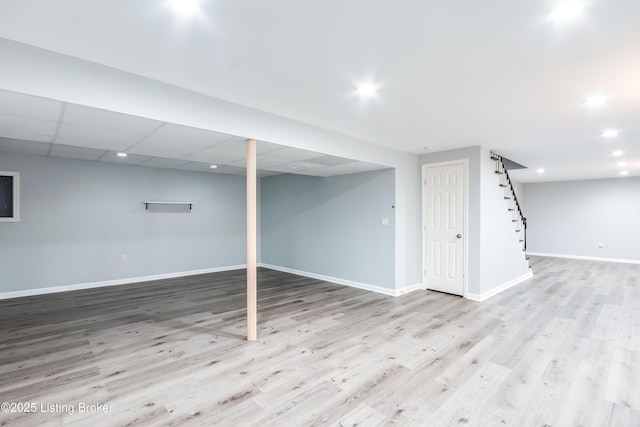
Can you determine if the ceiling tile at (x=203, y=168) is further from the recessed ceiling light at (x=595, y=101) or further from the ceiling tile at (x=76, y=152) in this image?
the recessed ceiling light at (x=595, y=101)

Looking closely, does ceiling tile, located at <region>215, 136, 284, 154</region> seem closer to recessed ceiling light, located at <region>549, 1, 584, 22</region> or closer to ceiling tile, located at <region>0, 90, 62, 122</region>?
ceiling tile, located at <region>0, 90, 62, 122</region>

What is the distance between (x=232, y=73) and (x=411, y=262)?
4.25m

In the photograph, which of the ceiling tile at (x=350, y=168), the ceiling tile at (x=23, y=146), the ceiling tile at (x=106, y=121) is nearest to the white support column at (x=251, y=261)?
the ceiling tile at (x=106, y=121)

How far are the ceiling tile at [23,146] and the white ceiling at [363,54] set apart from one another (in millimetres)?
1117

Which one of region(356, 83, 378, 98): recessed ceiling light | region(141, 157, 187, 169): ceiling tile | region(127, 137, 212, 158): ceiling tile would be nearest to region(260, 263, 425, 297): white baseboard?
region(141, 157, 187, 169): ceiling tile

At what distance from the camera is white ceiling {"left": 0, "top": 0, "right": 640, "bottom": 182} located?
Answer: 1713 millimetres

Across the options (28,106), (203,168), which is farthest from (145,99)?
(203,168)

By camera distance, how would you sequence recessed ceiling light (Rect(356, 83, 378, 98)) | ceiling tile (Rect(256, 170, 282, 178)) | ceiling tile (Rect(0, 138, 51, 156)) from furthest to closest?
1. ceiling tile (Rect(256, 170, 282, 178))
2. ceiling tile (Rect(0, 138, 51, 156))
3. recessed ceiling light (Rect(356, 83, 378, 98))

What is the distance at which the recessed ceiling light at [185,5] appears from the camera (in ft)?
5.32

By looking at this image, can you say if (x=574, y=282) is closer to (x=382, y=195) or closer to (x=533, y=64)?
(x=382, y=195)

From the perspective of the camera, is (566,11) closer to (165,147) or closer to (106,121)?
(106,121)

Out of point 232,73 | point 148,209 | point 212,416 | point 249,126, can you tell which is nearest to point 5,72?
point 232,73

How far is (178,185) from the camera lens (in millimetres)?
6586

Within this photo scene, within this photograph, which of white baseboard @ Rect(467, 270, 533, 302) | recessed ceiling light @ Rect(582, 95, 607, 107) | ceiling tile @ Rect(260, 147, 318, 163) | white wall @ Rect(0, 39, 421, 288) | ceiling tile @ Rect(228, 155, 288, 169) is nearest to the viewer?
white wall @ Rect(0, 39, 421, 288)
